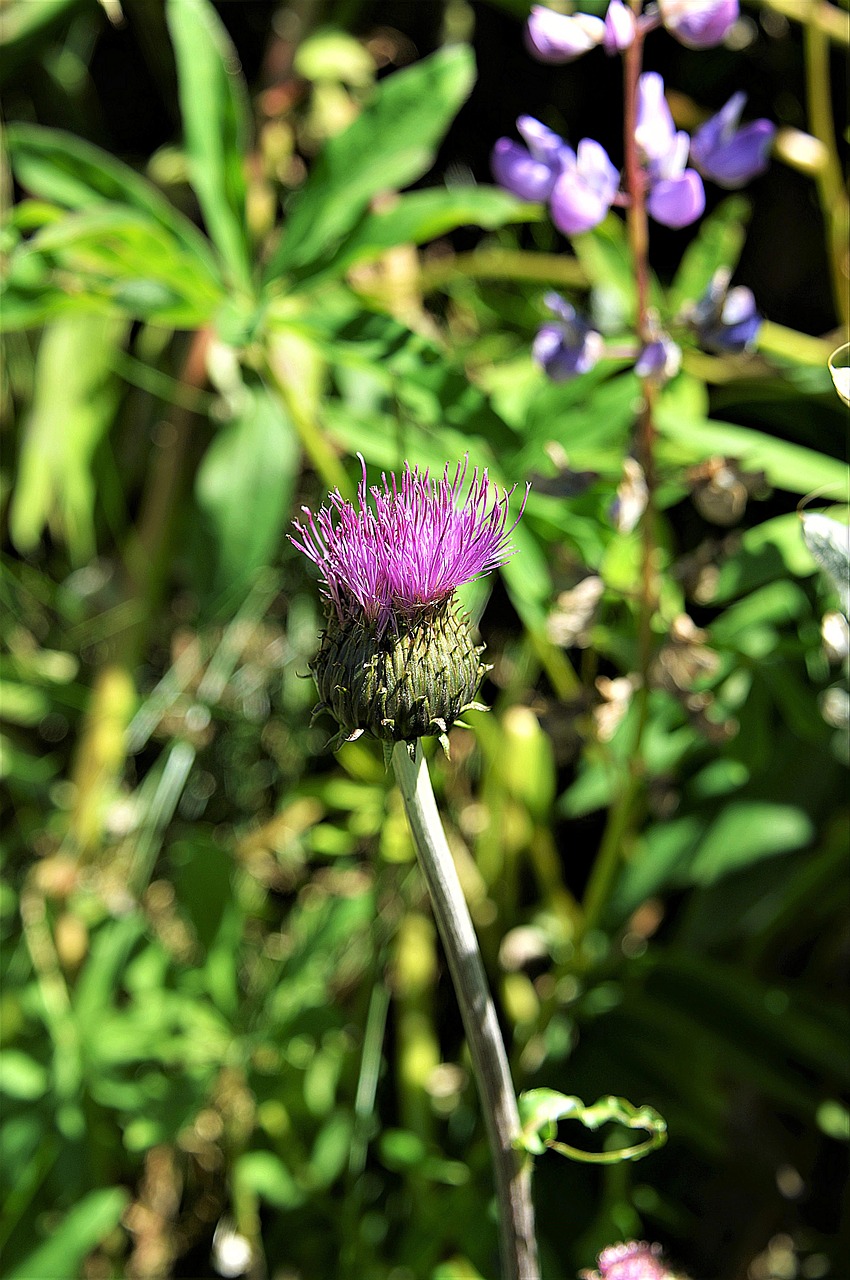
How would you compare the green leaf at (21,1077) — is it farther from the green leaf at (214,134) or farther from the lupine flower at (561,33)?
the lupine flower at (561,33)

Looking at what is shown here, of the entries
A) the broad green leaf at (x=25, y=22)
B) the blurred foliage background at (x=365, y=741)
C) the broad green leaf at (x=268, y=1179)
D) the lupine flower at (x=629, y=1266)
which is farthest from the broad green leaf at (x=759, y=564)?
the broad green leaf at (x=25, y=22)

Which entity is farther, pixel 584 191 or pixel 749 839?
pixel 749 839

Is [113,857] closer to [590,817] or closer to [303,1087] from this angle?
[303,1087]

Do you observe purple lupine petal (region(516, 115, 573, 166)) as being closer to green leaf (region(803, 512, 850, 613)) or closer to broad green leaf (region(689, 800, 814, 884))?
green leaf (region(803, 512, 850, 613))

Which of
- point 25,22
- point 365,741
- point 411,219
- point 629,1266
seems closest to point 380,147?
point 411,219

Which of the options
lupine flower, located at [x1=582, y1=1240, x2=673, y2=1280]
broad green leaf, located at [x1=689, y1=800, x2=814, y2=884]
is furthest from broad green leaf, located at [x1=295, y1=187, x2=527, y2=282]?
lupine flower, located at [x1=582, y1=1240, x2=673, y2=1280]

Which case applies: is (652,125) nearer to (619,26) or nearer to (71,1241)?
(619,26)

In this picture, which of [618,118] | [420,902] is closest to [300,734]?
[420,902]
